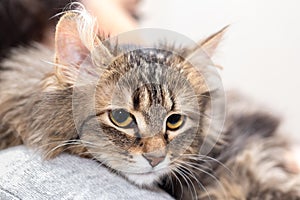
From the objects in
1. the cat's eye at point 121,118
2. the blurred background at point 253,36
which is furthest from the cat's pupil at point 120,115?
the blurred background at point 253,36

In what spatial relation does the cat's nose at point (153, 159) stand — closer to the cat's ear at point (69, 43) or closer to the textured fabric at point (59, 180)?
the textured fabric at point (59, 180)

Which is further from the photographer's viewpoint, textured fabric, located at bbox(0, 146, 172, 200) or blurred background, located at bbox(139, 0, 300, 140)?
blurred background, located at bbox(139, 0, 300, 140)

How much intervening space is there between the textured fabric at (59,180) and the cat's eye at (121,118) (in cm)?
11

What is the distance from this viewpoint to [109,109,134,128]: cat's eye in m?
0.84

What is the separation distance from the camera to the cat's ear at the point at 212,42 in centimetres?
91

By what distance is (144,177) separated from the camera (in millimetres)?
925

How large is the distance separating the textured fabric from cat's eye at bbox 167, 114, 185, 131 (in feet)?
0.48

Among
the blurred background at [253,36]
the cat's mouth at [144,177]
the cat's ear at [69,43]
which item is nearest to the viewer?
the cat's ear at [69,43]

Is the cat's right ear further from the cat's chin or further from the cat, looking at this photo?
the cat's chin

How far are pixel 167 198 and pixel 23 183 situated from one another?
11.5 inches

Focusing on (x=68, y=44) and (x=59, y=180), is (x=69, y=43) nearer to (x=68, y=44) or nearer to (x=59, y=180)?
(x=68, y=44)

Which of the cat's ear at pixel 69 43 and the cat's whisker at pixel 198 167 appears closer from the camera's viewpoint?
the cat's ear at pixel 69 43

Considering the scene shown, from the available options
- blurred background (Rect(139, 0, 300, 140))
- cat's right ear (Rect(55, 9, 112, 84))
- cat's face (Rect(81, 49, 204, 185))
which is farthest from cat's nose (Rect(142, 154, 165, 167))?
blurred background (Rect(139, 0, 300, 140))

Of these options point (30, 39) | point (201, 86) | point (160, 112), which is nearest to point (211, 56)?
point (201, 86)
